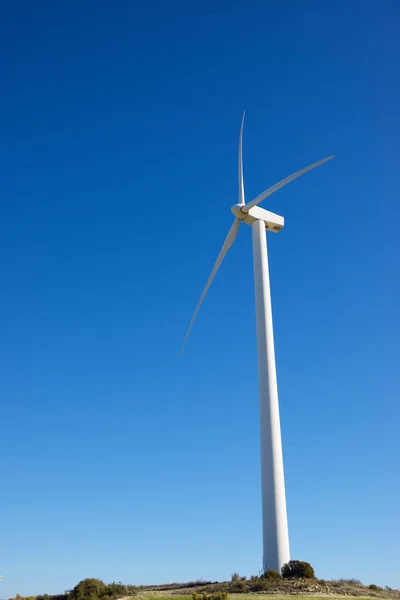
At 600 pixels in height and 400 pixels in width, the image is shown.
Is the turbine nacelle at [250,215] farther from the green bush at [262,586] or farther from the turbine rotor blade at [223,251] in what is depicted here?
the green bush at [262,586]

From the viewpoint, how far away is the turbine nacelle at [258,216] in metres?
54.9

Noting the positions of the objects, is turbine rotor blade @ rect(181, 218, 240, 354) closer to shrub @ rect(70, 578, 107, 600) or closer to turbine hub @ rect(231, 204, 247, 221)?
turbine hub @ rect(231, 204, 247, 221)

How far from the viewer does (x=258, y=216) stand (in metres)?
55.2

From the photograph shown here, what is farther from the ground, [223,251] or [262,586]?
[223,251]

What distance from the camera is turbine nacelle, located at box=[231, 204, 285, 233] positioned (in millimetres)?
54938

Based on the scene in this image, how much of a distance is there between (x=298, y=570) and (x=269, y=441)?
28.7 feet

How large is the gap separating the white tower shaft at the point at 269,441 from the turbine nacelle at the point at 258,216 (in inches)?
207

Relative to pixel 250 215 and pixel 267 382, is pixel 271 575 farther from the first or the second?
pixel 250 215

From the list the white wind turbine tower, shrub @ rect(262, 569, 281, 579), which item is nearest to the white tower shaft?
the white wind turbine tower

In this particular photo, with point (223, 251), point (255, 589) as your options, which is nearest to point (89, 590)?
point (255, 589)

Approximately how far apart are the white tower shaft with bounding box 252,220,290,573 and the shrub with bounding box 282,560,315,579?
2.30 feet

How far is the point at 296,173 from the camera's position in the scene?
54219 mm

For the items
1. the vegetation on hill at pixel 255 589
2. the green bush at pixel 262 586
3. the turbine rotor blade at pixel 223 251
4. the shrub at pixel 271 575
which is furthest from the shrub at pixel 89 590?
the turbine rotor blade at pixel 223 251

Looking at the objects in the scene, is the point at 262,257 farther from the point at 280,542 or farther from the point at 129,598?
the point at 129,598
